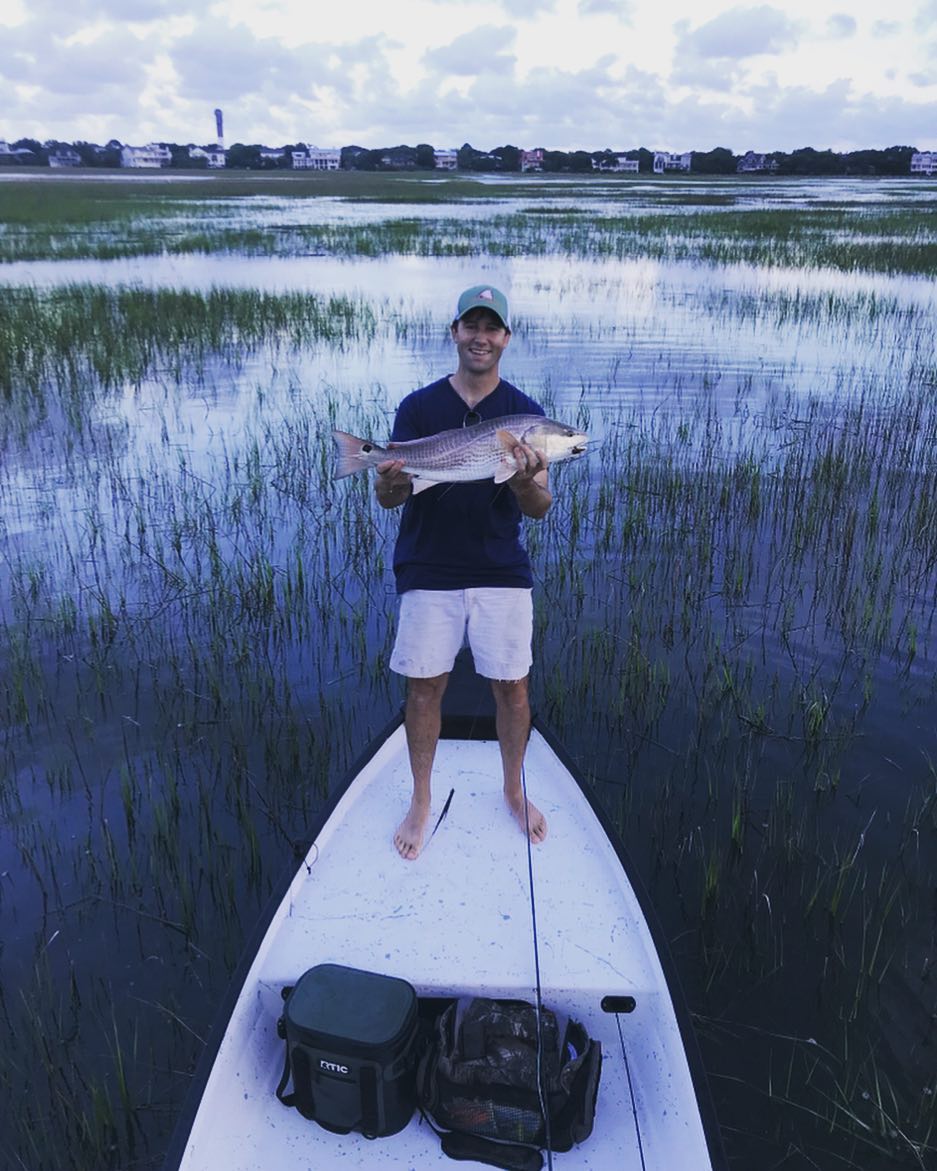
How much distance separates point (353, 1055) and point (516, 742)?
179 centimetres

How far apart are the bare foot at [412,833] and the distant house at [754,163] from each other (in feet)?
530

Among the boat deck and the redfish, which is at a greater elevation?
the redfish

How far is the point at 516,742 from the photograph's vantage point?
4.34 metres

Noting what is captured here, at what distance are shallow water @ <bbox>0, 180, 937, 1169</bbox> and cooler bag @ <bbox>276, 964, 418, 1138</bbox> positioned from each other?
0.97 m

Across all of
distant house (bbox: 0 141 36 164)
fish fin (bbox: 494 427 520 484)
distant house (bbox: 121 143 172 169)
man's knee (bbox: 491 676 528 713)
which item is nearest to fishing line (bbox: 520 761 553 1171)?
man's knee (bbox: 491 676 528 713)

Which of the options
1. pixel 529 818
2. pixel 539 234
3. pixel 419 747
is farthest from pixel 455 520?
pixel 539 234

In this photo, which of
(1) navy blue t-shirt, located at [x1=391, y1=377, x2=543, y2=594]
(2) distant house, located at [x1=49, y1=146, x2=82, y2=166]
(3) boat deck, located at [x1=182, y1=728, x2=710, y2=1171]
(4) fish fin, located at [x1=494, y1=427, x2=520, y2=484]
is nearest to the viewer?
(3) boat deck, located at [x1=182, y1=728, x2=710, y2=1171]

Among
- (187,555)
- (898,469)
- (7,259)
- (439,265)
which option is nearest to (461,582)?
(187,555)

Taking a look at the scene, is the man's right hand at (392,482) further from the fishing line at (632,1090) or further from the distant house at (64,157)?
the distant house at (64,157)

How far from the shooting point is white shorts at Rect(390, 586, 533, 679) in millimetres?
4023

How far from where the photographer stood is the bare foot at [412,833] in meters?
4.20

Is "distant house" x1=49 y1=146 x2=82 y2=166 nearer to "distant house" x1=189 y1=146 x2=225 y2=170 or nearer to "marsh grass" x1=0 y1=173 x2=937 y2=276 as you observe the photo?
"distant house" x1=189 y1=146 x2=225 y2=170

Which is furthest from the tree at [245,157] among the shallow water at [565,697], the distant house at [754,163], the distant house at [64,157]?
the shallow water at [565,697]

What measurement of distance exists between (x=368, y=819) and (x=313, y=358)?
1250 cm
